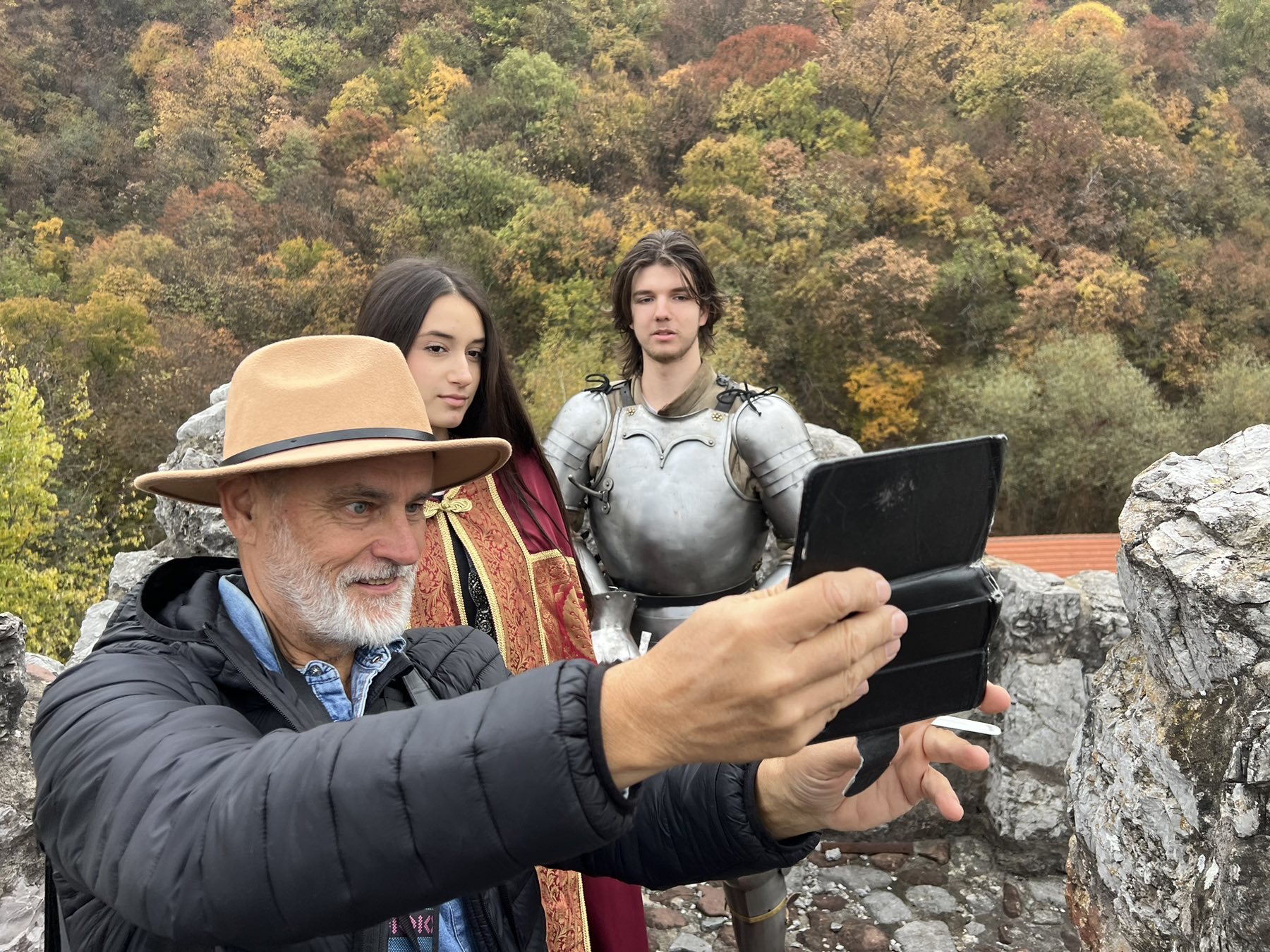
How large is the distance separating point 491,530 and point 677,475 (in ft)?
2.63

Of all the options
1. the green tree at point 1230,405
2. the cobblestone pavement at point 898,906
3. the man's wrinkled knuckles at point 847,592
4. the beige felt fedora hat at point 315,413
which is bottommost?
the green tree at point 1230,405

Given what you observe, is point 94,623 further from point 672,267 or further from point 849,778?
point 849,778

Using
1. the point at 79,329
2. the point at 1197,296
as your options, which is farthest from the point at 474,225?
the point at 1197,296

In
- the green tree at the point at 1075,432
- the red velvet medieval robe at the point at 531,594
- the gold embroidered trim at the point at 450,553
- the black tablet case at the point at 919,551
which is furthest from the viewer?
the green tree at the point at 1075,432

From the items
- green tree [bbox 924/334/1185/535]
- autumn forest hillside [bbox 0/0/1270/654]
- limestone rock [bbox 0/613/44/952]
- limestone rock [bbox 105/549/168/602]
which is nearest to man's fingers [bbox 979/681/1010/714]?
limestone rock [bbox 0/613/44/952]

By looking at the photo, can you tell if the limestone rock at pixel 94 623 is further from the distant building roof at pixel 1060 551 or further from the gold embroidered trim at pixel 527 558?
the distant building roof at pixel 1060 551

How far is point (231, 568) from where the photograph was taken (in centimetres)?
141

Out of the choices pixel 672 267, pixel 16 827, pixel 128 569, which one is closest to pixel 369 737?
pixel 16 827

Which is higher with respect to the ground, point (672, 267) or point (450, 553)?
point (672, 267)

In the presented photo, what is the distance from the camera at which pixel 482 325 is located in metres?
2.43

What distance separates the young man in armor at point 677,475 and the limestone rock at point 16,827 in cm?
156

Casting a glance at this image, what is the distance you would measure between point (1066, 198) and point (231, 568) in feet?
74.6

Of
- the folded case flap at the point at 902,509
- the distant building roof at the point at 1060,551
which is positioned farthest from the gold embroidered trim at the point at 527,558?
the distant building roof at the point at 1060,551

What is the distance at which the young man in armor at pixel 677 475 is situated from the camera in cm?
300
